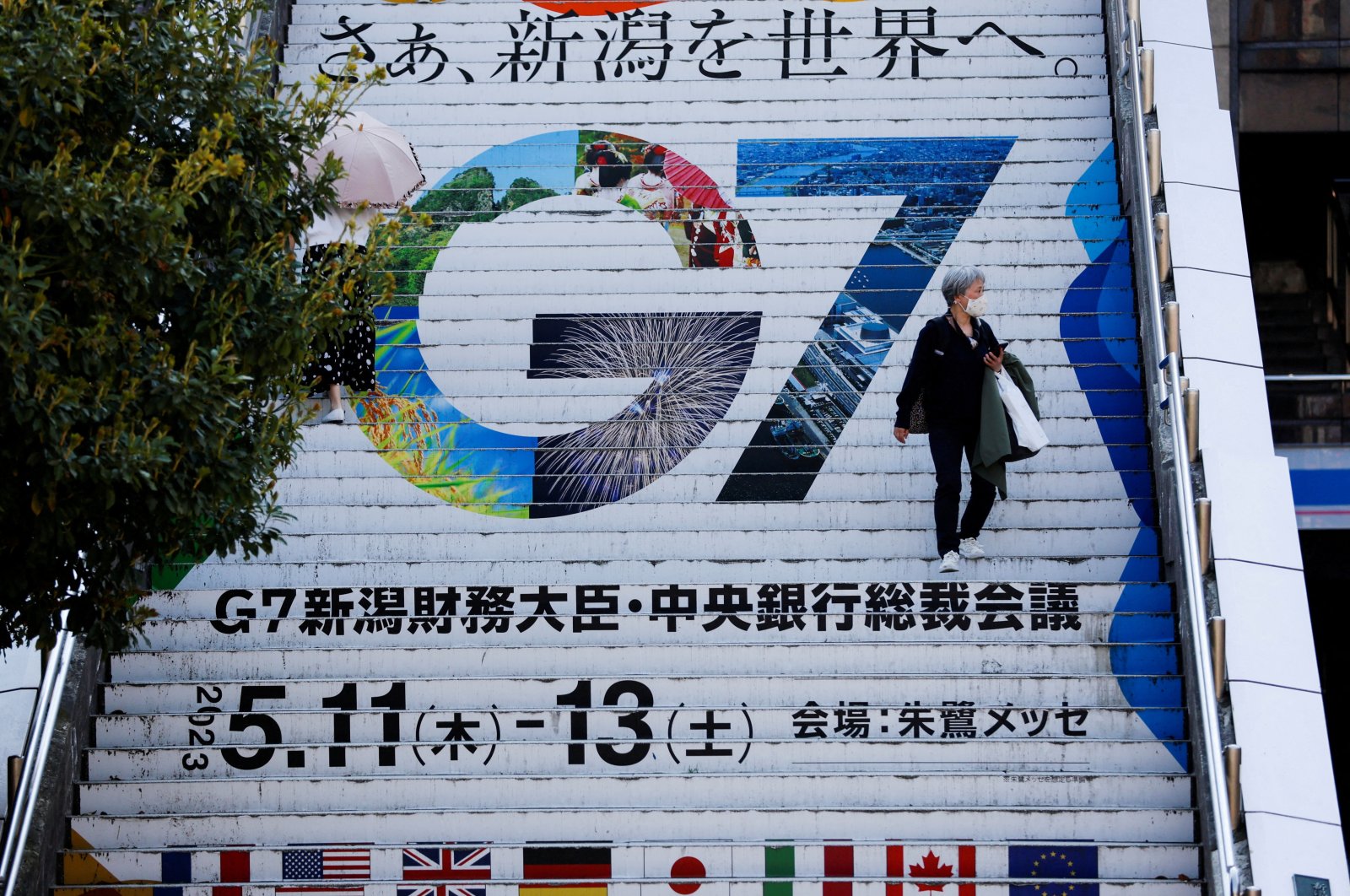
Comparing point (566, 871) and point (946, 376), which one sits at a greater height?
point (946, 376)

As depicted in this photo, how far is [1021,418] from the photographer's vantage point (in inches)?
337

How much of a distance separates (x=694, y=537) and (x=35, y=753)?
343 centimetres

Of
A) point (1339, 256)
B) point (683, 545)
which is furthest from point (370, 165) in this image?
point (1339, 256)

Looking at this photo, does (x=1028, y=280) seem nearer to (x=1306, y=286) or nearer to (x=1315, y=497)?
(x=1315, y=497)

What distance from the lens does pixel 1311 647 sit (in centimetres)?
748

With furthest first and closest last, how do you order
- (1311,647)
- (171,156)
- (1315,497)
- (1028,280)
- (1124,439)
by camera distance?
(1315,497) < (1028,280) < (1124,439) < (1311,647) < (171,156)

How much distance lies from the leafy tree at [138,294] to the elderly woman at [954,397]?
3.05 meters

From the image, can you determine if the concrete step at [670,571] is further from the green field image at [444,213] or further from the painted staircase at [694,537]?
the green field image at [444,213]

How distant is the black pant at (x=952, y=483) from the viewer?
8.56m

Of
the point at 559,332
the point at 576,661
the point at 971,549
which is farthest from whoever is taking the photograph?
the point at 559,332

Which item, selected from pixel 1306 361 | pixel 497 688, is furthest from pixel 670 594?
pixel 1306 361

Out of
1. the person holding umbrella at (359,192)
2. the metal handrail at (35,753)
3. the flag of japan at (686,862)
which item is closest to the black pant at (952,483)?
the flag of japan at (686,862)

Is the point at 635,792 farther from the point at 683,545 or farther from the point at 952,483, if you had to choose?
the point at 952,483

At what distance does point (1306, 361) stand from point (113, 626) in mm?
12984
